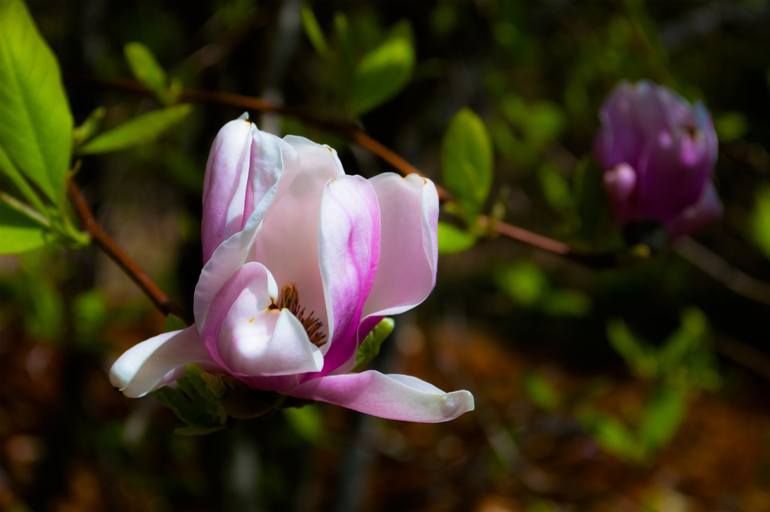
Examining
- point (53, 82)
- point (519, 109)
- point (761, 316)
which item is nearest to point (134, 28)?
point (519, 109)

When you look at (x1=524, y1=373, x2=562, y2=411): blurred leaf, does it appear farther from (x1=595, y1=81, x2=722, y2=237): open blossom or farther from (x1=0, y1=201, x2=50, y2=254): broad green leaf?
(x1=0, y1=201, x2=50, y2=254): broad green leaf

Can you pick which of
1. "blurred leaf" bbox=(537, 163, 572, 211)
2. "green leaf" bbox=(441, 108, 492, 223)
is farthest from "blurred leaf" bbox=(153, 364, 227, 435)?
"blurred leaf" bbox=(537, 163, 572, 211)

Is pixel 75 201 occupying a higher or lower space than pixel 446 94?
higher

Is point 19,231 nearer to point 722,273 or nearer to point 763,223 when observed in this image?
point 763,223

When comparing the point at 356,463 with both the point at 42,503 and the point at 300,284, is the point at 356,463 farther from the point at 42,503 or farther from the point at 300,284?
the point at 300,284

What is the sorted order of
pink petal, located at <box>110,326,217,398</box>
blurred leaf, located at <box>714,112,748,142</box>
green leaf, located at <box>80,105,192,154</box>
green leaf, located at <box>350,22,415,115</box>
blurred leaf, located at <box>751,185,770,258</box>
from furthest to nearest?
blurred leaf, located at <box>714,112,748,142</box> → blurred leaf, located at <box>751,185,770,258</box> → green leaf, located at <box>350,22,415,115</box> → green leaf, located at <box>80,105,192,154</box> → pink petal, located at <box>110,326,217,398</box>

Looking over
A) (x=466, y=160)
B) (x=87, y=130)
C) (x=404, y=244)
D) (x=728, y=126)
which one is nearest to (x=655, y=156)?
(x=466, y=160)

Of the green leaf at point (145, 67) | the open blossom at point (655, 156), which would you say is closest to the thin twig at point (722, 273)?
the open blossom at point (655, 156)
